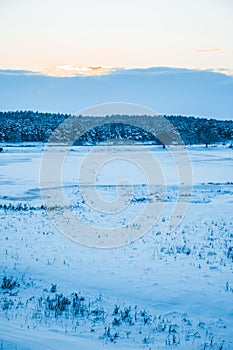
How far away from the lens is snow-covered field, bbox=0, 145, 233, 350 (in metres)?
6.66

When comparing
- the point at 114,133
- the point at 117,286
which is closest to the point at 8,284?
the point at 117,286

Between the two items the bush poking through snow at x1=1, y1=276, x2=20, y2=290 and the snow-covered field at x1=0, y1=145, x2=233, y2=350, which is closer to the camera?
the snow-covered field at x1=0, y1=145, x2=233, y2=350

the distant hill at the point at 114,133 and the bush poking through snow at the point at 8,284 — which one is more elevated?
the distant hill at the point at 114,133

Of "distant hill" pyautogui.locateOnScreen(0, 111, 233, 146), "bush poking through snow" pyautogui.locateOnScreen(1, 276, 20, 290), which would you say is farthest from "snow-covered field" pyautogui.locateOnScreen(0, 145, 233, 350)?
"distant hill" pyautogui.locateOnScreen(0, 111, 233, 146)

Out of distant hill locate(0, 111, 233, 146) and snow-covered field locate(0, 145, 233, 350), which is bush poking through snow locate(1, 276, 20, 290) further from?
distant hill locate(0, 111, 233, 146)

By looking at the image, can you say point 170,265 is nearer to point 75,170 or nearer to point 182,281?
point 182,281

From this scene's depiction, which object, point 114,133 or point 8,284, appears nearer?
point 8,284

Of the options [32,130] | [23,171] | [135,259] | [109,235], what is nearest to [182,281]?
[135,259]

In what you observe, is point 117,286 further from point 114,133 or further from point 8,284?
point 114,133

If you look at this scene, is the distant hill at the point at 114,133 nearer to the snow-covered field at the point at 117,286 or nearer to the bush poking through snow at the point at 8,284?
the snow-covered field at the point at 117,286

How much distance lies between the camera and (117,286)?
9.02 meters

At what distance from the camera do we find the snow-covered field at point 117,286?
6656 mm

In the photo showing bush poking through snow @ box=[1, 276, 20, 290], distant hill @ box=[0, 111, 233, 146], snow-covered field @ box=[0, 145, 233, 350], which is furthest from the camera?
distant hill @ box=[0, 111, 233, 146]

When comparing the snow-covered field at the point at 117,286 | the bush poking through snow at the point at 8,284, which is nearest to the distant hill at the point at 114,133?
the snow-covered field at the point at 117,286
